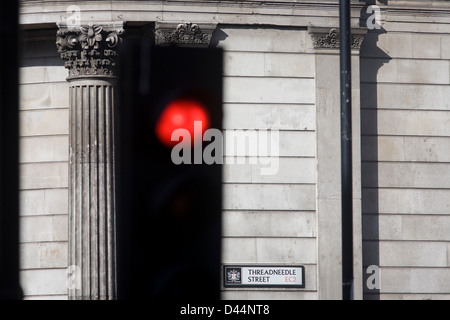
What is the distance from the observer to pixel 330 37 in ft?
51.1

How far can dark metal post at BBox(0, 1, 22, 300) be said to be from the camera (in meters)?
4.07

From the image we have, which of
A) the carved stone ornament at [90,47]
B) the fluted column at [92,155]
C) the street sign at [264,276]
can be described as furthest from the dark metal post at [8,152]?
the street sign at [264,276]

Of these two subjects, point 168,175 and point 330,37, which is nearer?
point 168,175

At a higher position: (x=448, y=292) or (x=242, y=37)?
(x=242, y=37)

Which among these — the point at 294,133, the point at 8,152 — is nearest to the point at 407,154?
the point at 294,133

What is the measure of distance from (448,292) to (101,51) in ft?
29.1

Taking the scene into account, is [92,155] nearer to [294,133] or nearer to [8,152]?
[294,133]

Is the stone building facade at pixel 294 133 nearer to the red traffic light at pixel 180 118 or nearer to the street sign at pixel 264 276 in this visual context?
the street sign at pixel 264 276

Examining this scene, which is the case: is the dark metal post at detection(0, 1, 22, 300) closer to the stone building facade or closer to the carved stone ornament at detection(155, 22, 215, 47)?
the stone building facade

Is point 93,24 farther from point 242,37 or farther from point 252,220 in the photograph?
point 252,220

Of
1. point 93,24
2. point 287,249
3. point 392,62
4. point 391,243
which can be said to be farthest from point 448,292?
point 93,24

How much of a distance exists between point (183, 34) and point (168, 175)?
2.88m
